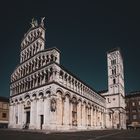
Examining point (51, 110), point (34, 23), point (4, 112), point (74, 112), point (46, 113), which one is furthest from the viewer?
point (4, 112)

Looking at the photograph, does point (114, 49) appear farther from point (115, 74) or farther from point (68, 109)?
point (68, 109)

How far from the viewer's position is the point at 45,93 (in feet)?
127

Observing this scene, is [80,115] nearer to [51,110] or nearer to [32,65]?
[51,110]

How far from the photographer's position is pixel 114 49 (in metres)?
79.8

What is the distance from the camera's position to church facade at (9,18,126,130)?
37594mm

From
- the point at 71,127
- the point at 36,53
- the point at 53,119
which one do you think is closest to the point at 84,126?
the point at 71,127

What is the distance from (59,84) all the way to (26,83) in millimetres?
11373

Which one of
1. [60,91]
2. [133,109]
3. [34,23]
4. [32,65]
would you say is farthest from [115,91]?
[34,23]

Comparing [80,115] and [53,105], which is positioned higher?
[53,105]

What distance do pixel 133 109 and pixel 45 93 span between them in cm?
5401

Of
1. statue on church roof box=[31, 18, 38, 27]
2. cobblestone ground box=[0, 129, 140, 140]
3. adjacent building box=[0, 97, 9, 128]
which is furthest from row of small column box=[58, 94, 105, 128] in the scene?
adjacent building box=[0, 97, 9, 128]

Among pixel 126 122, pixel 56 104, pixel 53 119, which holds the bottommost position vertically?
pixel 126 122

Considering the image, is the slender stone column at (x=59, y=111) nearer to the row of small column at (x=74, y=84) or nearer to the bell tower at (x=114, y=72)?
the row of small column at (x=74, y=84)

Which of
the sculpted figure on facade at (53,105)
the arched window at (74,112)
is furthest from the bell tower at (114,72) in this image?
the sculpted figure on facade at (53,105)
